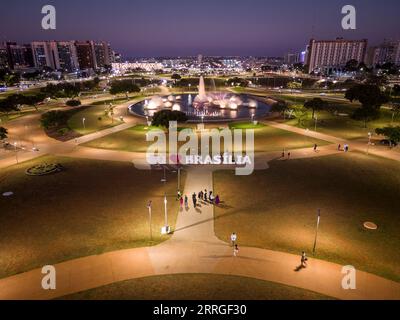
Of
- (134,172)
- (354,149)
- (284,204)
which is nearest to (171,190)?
(134,172)

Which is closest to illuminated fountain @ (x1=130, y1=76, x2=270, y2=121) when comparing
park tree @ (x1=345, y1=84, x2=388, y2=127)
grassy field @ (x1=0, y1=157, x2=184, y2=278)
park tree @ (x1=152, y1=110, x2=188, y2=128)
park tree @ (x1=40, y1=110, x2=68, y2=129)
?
park tree @ (x1=152, y1=110, x2=188, y2=128)

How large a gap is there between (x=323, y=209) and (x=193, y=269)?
17.5 meters

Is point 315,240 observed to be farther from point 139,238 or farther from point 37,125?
point 37,125

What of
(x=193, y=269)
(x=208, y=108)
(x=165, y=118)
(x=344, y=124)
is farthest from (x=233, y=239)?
(x=208, y=108)

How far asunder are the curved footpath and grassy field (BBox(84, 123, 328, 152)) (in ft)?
105

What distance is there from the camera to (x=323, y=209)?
1298 inches

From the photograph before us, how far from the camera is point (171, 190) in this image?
38188 mm

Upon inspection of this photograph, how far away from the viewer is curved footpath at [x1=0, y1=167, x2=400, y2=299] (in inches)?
837

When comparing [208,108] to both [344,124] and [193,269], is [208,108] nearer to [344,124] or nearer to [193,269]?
[344,124]

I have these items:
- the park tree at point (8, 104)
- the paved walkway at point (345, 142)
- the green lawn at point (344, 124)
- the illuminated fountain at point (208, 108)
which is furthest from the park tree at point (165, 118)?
the park tree at point (8, 104)

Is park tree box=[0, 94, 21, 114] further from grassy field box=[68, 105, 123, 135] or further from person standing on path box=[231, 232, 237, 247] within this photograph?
person standing on path box=[231, 232, 237, 247]

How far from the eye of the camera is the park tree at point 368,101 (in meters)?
68.3

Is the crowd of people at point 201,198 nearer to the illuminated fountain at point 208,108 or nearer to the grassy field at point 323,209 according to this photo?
the grassy field at point 323,209
